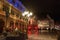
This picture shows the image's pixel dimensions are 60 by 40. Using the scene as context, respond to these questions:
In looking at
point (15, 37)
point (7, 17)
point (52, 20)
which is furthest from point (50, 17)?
point (15, 37)

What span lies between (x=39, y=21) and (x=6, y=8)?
57.7 m

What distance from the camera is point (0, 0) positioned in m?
24.8

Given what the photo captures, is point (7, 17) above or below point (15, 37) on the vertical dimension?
above

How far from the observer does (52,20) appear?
87.3 meters

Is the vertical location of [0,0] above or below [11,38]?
above

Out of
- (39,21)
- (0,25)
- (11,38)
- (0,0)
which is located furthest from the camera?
(39,21)

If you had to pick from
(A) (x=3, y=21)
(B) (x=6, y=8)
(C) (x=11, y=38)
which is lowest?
(C) (x=11, y=38)

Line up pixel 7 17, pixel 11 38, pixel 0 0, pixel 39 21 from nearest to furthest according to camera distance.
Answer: pixel 11 38 < pixel 0 0 < pixel 7 17 < pixel 39 21

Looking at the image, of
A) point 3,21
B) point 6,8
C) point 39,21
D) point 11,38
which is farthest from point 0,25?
point 39,21

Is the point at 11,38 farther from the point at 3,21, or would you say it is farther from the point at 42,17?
the point at 42,17

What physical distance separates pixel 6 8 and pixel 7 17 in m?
1.58

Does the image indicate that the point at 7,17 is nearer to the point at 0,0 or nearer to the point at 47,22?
the point at 0,0

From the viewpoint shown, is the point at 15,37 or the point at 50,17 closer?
the point at 15,37

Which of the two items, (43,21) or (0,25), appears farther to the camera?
(43,21)
